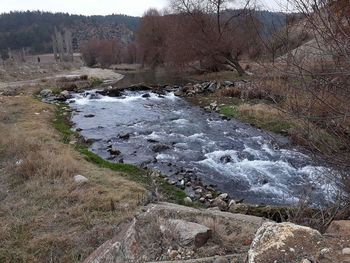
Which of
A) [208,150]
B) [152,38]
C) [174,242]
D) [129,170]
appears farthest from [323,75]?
[152,38]

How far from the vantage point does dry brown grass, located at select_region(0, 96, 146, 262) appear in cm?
464

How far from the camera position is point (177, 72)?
3347 centimetres

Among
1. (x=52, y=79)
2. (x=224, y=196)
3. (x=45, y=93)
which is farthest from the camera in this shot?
(x=52, y=79)

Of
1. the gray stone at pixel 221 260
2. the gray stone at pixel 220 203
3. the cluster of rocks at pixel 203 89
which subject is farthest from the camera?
the cluster of rocks at pixel 203 89

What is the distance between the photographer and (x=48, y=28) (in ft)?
382

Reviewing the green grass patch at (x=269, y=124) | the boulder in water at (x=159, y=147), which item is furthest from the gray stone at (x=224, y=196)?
the green grass patch at (x=269, y=124)

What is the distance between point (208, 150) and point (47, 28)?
117253 mm

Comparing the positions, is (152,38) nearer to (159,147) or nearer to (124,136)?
(124,136)

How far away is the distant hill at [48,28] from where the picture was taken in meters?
99.8

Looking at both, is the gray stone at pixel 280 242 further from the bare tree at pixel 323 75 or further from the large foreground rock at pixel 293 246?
the bare tree at pixel 323 75

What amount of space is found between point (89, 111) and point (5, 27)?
117 meters

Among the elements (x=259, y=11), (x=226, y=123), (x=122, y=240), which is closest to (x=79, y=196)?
(x=122, y=240)

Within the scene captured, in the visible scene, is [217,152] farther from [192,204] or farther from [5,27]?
[5,27]

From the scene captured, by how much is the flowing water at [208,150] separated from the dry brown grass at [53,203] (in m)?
2.04
